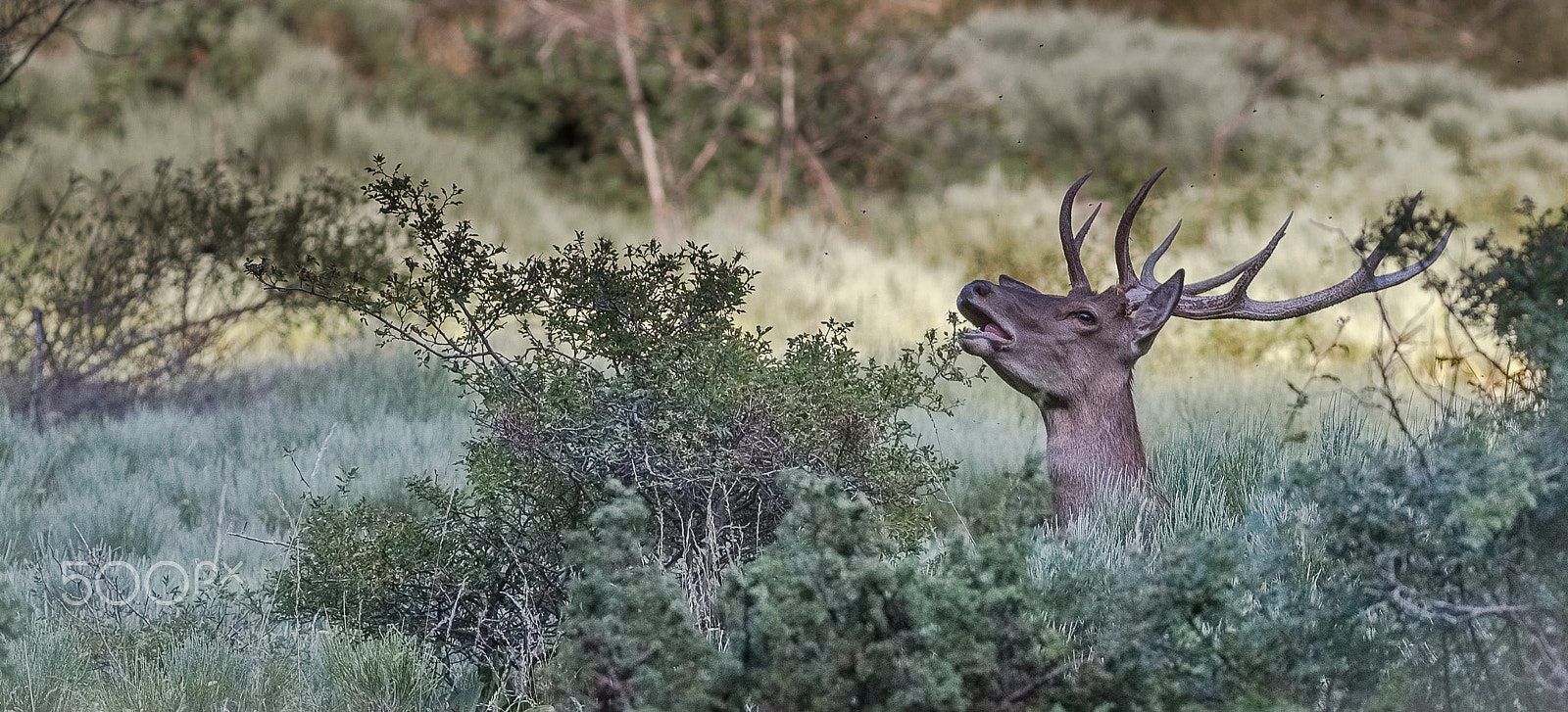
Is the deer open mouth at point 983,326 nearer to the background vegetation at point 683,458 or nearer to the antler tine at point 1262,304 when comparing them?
the background vegetation at point 683,458

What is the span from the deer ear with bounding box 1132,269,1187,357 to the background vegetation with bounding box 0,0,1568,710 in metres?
0.51

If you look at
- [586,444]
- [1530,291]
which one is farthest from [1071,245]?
[586,444]

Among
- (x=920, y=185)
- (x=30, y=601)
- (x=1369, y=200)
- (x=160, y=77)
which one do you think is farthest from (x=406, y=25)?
(x=30, y=601)

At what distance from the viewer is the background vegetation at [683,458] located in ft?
10.7

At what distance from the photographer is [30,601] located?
4488mm

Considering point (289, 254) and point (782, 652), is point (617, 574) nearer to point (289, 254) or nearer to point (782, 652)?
point (782, 652)

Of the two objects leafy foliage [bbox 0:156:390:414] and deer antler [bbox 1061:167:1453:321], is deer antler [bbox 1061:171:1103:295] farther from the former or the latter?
leafy foliage [bbox 0:156:390:414]

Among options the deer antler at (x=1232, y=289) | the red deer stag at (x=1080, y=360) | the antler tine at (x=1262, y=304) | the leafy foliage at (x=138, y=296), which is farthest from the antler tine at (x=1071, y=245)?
the leafy foliage at (x=138, y=296)

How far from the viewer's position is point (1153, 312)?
4.45m

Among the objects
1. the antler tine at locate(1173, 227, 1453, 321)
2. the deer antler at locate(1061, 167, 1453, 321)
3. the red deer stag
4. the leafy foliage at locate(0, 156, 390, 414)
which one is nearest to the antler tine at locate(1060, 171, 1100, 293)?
the deer antler at locate(1061, 167, 1453, 321)

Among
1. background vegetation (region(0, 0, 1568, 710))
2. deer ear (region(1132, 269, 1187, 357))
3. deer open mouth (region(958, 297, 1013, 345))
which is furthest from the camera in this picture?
deer open mouth (region(958, 297, 1013, 345))

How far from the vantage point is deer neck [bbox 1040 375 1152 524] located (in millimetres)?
4484

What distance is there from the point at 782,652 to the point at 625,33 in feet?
39.2

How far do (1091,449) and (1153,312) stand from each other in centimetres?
44
